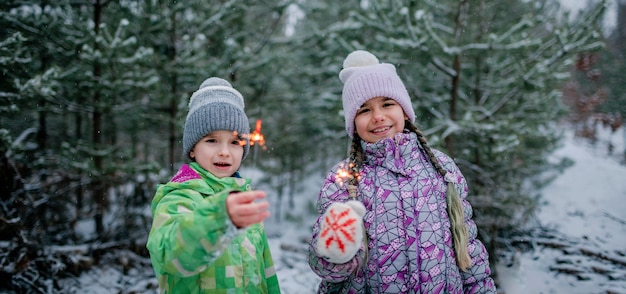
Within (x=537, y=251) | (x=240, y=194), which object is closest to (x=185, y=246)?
(x=240, y=194)

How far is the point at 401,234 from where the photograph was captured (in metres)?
1.78

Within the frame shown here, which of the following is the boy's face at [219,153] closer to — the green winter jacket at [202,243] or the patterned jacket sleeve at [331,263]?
the green winter jacket at [202,243]

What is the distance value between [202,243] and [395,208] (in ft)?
3.43

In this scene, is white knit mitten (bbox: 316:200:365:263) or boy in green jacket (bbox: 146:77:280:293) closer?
boy in green jacket (bbox: 146:77:280:293)

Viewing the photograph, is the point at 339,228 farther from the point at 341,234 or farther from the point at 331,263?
the point at 331,263

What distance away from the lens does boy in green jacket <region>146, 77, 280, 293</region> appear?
119 centimetres

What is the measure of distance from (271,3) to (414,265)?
21.4 ft

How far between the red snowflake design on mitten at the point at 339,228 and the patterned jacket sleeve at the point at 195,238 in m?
0.43

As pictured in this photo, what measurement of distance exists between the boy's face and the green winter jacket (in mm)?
52

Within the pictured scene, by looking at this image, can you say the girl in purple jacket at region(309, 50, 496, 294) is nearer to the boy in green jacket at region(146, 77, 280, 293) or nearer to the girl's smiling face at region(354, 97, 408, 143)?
the girl's smiling face at region(354, 97, 408, 143)

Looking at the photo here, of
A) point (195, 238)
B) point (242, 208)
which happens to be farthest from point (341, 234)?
point (195, 238)

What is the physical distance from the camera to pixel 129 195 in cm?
553

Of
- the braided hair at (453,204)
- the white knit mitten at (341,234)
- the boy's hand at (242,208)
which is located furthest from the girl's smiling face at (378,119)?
the boy's hand at (242,208)

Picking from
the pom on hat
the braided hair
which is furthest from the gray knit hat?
the pom on hat
